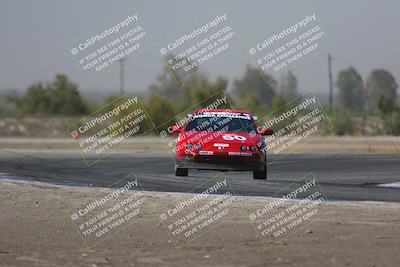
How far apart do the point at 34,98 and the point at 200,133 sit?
220 feet

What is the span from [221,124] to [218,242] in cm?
881

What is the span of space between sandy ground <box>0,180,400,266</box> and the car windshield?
4996mm

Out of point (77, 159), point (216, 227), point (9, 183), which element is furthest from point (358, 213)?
point (77, 159)

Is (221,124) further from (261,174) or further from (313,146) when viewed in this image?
(313,146)

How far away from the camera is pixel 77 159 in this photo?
3108cm

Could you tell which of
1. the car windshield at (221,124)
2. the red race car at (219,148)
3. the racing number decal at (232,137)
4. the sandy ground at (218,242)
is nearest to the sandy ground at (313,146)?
the car windshield at (221,124)

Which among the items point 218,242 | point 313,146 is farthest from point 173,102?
point 218,242

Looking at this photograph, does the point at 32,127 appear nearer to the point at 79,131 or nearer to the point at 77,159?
the point at 79,131

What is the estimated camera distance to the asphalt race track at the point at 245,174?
61.2 feet

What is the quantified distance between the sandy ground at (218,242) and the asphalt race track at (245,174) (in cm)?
301

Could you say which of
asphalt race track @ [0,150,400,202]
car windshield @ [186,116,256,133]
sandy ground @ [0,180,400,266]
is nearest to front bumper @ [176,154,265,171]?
asphalt race track @ [0,150,400,202]

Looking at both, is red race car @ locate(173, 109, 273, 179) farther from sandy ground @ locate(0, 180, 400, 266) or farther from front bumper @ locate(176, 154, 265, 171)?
sandy ground @ locate(0, 180, 400, 266)

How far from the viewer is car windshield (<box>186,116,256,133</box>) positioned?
20453mm

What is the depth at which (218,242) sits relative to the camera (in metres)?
11.9
